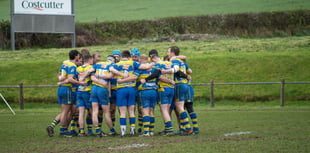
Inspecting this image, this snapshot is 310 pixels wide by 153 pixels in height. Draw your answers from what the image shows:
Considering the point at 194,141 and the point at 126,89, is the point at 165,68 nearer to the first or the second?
the point at 126,89

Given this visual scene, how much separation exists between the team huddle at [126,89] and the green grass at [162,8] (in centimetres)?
4069

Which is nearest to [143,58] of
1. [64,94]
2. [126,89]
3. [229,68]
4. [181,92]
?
[126,89]

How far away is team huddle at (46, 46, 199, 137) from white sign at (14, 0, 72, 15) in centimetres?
2552

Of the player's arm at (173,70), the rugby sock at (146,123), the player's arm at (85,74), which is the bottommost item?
the rugby sock at (146,123)

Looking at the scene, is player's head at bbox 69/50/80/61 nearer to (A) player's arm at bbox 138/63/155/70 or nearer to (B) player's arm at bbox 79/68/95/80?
(B) player's arm at bbox 79/68/95/80

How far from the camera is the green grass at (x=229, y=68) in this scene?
26344 mm

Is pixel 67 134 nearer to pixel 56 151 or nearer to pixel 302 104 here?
pixel 56 151

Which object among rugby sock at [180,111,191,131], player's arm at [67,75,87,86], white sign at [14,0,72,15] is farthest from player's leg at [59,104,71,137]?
white sign at [14,0,72,15]

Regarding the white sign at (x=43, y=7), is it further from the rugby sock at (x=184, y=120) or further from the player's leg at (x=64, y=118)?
the rugby sock at (x=184, y=120)

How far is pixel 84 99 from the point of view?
462 inches

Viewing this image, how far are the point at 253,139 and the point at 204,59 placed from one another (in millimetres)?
21105

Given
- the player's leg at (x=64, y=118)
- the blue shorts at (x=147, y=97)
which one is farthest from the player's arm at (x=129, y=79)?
the player's leg at (x=64, y=118)

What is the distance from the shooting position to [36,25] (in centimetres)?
3619

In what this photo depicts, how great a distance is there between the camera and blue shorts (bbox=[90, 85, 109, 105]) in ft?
37.6
